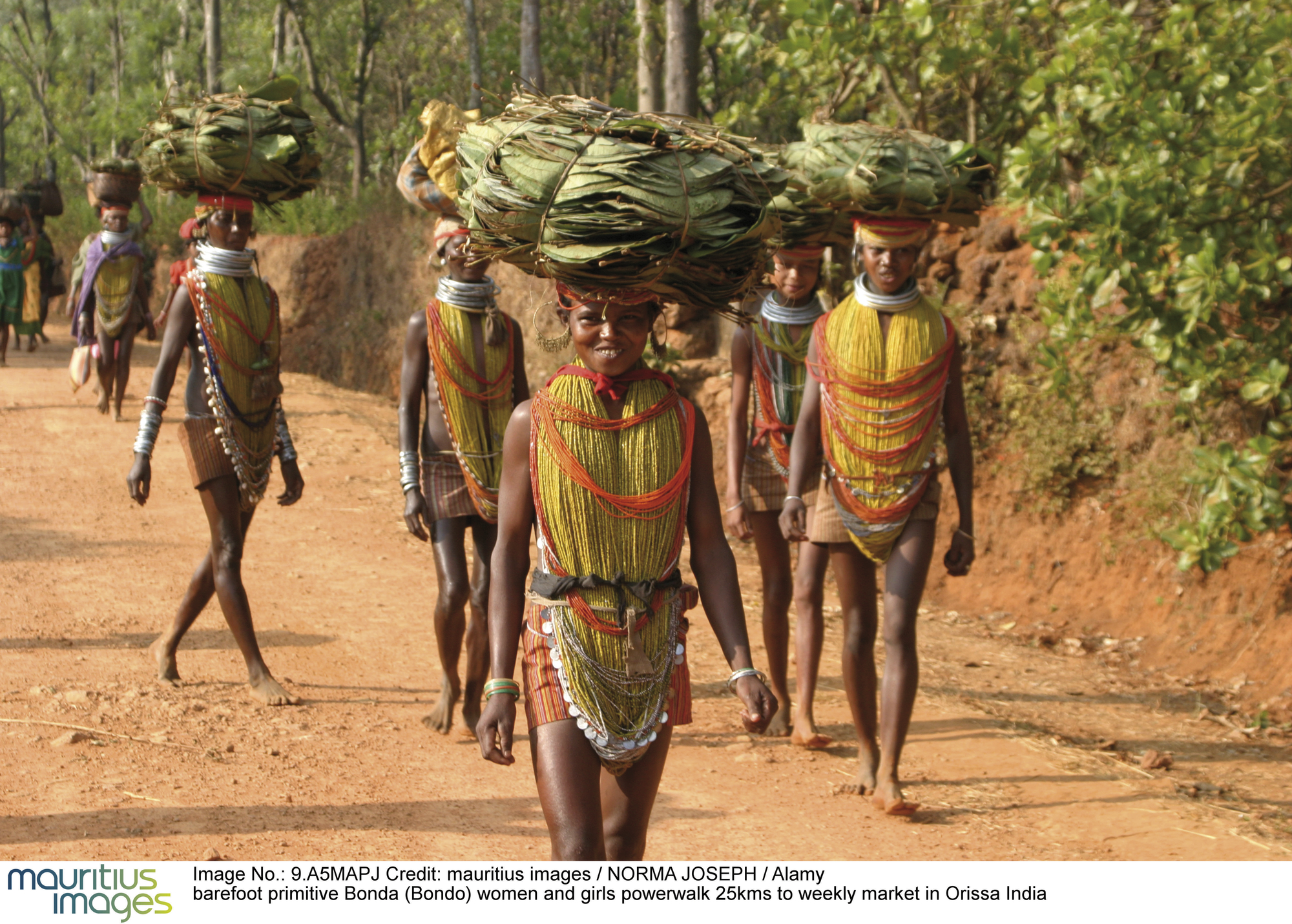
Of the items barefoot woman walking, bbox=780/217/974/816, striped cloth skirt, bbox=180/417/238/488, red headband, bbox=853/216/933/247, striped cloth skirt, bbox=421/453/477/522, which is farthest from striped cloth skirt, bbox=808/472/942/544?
striped cloth skirt, bbox=180/417/238/488

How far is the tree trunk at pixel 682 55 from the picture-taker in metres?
11.1

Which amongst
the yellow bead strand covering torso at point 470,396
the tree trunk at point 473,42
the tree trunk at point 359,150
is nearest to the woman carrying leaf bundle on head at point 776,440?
the yellow bead strand covering torso at point 470,396

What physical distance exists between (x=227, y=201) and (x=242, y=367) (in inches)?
28.9

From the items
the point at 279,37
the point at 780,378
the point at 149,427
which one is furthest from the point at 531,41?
the point at 279,37

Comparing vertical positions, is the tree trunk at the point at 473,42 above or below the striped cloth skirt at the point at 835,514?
above

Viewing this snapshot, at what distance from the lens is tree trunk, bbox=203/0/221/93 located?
20062 mm

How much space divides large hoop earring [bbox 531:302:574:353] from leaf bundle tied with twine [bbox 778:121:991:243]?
1.70m

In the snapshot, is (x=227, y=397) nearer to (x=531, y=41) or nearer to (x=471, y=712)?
(x=471, y=712)

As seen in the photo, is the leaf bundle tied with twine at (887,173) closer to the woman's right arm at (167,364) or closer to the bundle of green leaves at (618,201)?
the bundle of green leaves at (618,201)

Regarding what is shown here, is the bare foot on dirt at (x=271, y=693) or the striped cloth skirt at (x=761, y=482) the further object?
the striped cloth skirt at (x=761, y=482)

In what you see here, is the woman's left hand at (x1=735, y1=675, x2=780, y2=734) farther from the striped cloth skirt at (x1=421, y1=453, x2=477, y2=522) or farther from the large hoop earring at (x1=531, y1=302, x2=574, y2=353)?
the striped cloth skirt at (x1=421, y1=453, x2=477, y2=522)

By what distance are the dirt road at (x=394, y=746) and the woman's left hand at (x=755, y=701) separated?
5.08 feet

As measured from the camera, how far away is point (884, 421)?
5098 mm
